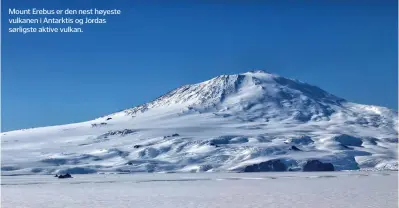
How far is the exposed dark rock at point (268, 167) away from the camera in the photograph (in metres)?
124

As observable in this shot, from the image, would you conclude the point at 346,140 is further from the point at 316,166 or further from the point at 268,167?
the point at 268,167

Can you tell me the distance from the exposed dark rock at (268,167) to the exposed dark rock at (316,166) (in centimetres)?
460

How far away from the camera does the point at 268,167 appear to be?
12662 cm

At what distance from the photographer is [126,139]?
7106 inches

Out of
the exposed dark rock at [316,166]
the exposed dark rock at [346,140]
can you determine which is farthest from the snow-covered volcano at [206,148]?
the exposed dark rock at [316,166]

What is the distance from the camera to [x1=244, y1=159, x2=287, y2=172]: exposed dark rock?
124 meters

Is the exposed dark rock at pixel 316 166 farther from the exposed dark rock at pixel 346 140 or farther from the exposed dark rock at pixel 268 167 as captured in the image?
the exposed dark rock at pixel 346 140

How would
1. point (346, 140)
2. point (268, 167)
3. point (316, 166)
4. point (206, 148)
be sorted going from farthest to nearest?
point (346, 140)
point (206, 148)
point (268, 167)
point (316, 166)

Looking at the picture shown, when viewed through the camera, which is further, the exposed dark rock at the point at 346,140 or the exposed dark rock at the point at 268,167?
the exposed dark rock at the point at 346,140

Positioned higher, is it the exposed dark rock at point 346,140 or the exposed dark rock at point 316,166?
the exposed dark rock at point 346,140

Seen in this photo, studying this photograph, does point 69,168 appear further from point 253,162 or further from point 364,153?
point 364,153

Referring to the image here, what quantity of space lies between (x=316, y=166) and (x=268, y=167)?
32.0 feet

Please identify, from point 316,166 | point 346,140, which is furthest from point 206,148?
point 346,140

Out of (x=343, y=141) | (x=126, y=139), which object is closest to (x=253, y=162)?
(x=343, y=141)
